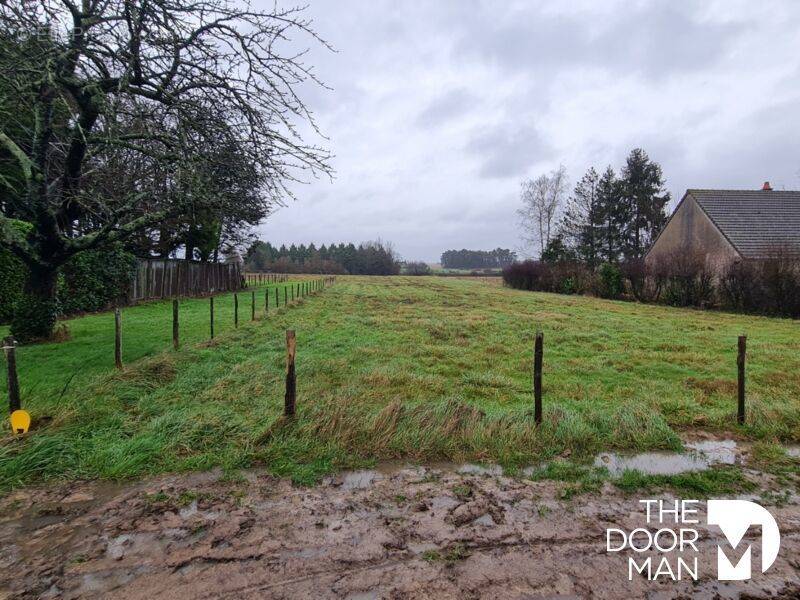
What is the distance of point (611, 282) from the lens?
2689 centimetres

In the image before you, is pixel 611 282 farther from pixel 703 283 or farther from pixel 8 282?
pixel 8 282


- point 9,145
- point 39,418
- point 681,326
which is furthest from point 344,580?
point 681,326

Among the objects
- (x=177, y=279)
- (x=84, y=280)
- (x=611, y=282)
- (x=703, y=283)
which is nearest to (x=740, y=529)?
(x=84, y=280)

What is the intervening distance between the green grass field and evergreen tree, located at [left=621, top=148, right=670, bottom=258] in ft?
114

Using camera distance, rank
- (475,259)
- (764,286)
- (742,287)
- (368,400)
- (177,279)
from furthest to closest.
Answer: (475,259) < (177,279) < (742,287) < (764,286) < (368,400)

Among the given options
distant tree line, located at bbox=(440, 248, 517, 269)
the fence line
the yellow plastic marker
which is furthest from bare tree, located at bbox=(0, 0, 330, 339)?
distant tree line, located at bbox=(440, 248, 517, 269)

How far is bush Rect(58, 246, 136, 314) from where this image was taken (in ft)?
46.4

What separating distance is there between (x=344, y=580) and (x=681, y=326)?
1493cm

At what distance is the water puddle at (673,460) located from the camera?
405cm

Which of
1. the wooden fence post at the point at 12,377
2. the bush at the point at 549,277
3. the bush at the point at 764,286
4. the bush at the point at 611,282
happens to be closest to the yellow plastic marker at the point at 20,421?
the wooden fence post at the point at 12,377

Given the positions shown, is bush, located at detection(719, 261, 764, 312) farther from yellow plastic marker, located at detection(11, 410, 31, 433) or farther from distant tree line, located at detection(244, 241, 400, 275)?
distant tree line, located at detection(244, 241, 400, 275)

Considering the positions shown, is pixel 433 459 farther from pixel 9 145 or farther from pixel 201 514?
pixel 9 145

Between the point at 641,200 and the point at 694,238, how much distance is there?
1860 centimetres

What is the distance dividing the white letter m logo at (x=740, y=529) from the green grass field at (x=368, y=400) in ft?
4.02
